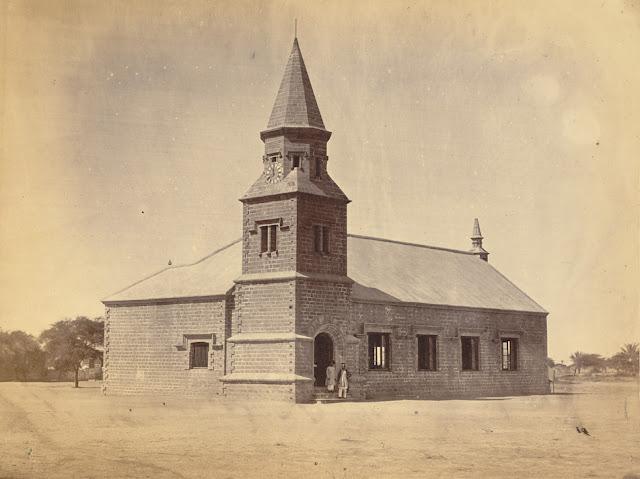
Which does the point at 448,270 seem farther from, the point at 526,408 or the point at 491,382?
the point at 526,408

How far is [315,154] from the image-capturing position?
30391 millimetres

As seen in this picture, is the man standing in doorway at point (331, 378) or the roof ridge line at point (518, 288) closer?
the man standing in doorway at point (331, 378)

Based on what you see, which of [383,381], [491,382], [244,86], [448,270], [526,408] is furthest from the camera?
[448,270]

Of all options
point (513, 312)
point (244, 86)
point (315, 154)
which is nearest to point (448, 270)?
point (513, 312)

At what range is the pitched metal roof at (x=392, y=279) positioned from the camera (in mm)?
33594

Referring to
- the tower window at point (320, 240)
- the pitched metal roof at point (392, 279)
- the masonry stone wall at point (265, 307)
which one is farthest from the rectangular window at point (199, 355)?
the tower window at point (320, 240)

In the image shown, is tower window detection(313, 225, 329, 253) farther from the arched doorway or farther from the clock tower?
the arched doorway

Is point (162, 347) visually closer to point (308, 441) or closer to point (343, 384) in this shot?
point (343, 384)

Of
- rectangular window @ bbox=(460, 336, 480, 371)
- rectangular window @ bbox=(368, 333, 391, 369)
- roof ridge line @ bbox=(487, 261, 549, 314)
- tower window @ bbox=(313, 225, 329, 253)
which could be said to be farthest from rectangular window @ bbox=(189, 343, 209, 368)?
roof ridge line @ bbox=(487, 261, 549, 314)

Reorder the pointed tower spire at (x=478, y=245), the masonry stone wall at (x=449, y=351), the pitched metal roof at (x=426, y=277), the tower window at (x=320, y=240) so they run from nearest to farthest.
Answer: the tower window at (x=320, y=240) → the masonry stone wall at (x=449, y=351) → the pitched metal roof at (x=426, y=277) → the pointed tower spire at (x=478, y=245)

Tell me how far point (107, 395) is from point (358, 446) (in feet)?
59.3

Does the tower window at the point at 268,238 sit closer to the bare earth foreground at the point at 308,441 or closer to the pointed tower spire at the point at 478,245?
the bare earth foreground at the point at 308,441

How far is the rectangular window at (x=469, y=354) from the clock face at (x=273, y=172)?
11908mm

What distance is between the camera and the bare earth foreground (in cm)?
1534
